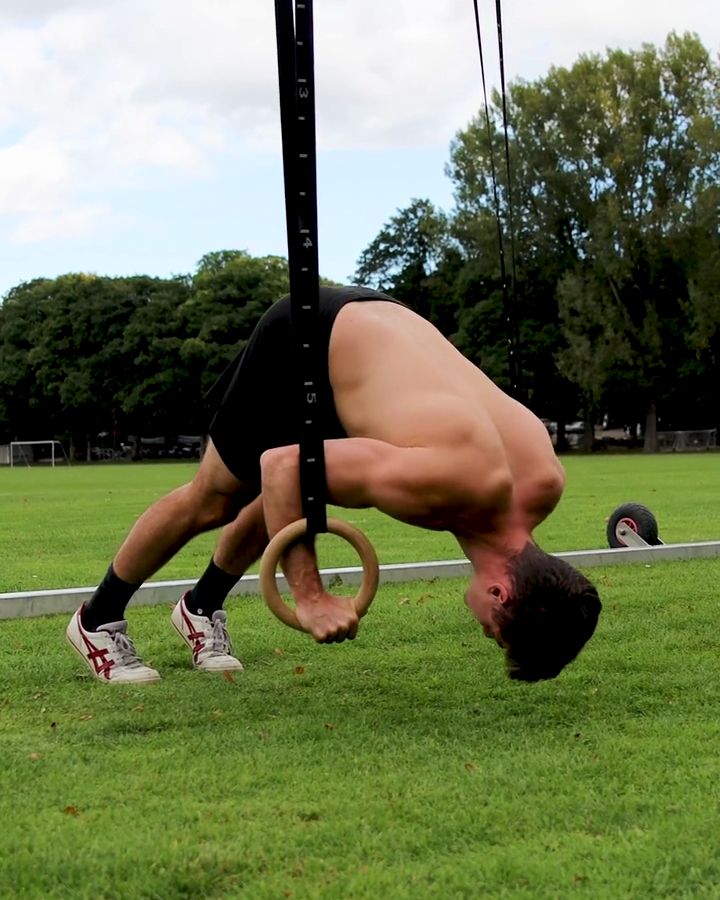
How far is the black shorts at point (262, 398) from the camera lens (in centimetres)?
423

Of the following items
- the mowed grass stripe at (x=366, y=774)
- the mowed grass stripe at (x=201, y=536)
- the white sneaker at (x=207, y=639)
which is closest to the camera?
the mowed grass stripe at (x=366, y=774)

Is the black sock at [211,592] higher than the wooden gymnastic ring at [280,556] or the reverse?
the reverse

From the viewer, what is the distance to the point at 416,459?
3.49 m

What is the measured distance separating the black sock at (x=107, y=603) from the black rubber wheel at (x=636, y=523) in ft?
16.0

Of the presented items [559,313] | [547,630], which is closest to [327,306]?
[547,630]

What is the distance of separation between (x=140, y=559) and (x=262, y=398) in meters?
0.97

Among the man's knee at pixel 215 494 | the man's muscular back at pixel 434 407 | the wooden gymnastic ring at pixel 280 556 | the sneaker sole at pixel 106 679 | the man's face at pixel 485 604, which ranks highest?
the man's muscular back at pixel 434 407

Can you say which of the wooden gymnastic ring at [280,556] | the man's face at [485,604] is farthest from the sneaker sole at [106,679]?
the man's face at [485,604]

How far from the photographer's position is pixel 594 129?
45.0m

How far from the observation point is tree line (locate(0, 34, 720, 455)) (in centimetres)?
4388

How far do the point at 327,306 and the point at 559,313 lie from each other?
43352 mm

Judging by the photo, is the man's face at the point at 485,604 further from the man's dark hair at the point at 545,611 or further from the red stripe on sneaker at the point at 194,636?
the red stripe on sneaker at the point at 194,636

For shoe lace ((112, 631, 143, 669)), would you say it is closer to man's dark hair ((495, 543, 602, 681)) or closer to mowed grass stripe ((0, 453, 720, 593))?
man's dark hair ((495, 543, 602, 681))

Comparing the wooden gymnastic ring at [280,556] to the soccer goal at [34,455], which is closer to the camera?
the wooden gymnastic ring at [280,556]
